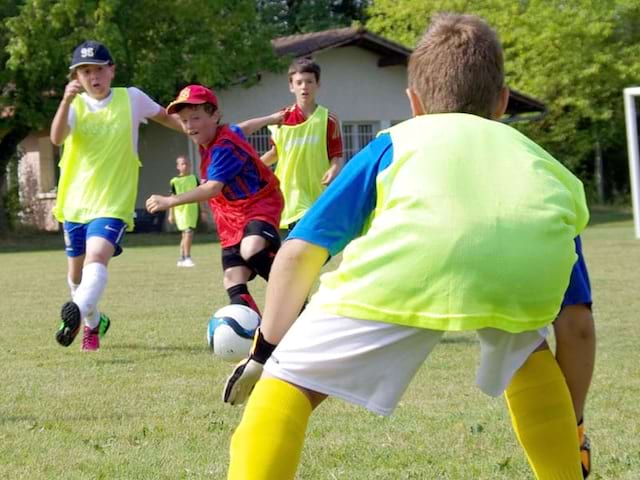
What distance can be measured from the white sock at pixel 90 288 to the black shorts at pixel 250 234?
1092 millimetres

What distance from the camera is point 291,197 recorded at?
1052 cm

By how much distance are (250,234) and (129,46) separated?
2521 centimetres

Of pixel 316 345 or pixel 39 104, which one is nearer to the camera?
pixel 316 345

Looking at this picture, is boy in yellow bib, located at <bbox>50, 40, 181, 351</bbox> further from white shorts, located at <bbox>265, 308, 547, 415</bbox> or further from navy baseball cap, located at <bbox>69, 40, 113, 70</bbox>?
white shorts, located at <bbox>265, 308, 547, 415</bbox>

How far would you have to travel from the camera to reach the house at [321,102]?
35906mm

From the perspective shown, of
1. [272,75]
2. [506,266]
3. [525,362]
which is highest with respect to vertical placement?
[506,266]

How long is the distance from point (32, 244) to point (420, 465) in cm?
2667

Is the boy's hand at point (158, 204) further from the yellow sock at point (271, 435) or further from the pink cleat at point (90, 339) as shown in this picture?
the yellow sock at point (271, 435)

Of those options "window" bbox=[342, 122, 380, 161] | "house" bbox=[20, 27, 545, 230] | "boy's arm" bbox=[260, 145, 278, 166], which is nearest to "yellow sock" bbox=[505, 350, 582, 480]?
"boy's arm" bbox=[260, 145, 278, 166]

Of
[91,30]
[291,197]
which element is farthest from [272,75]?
[291,197]

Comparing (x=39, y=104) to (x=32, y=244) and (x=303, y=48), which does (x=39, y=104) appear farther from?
(x=303, y=48)

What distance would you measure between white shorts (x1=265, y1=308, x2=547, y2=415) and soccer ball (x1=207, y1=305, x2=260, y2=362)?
234 cm

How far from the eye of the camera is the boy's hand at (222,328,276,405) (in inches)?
133

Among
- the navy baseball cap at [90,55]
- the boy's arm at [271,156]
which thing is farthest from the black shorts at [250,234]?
the boy's arm at [271,156]
